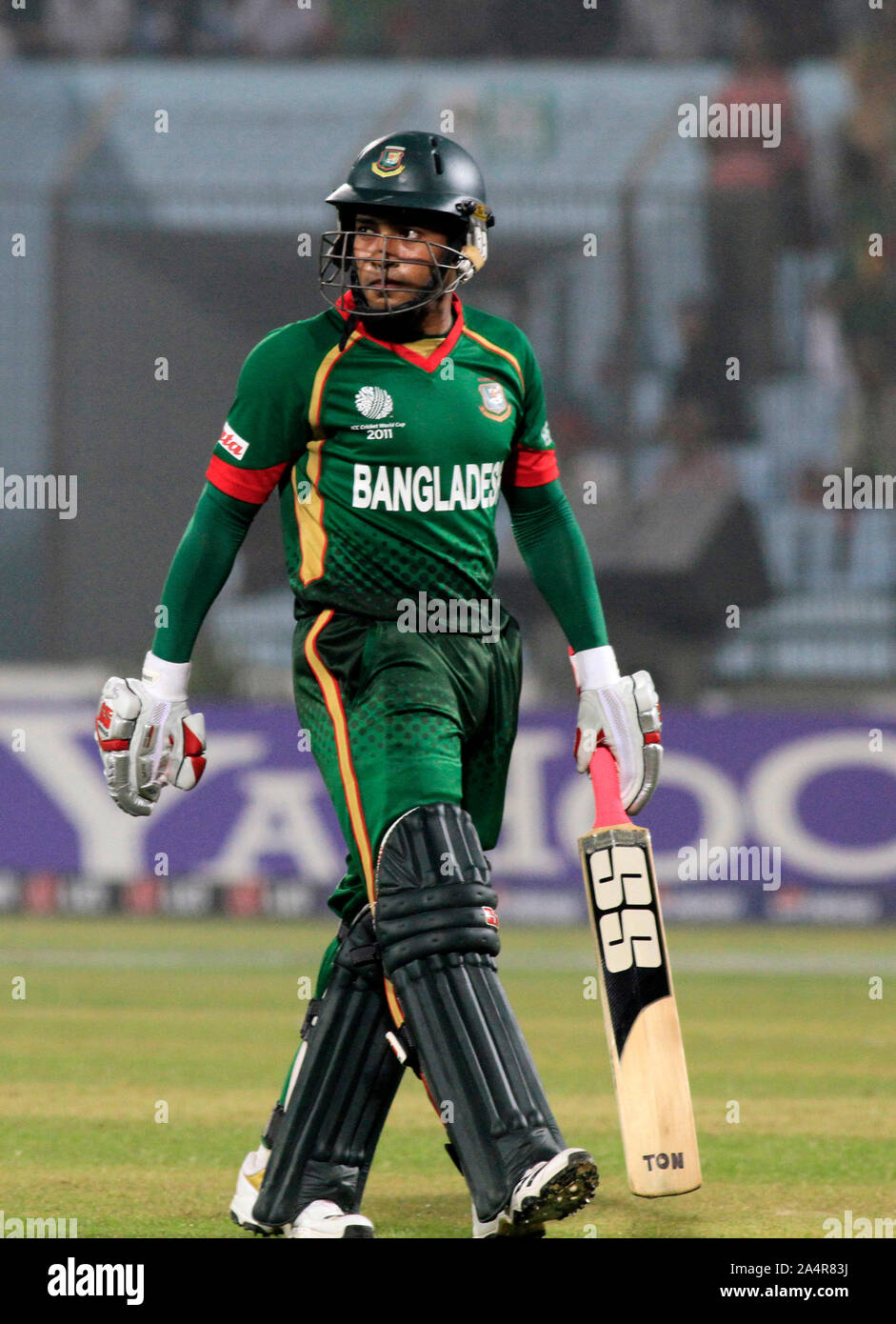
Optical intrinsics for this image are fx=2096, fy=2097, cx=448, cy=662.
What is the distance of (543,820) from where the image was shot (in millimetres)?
12578

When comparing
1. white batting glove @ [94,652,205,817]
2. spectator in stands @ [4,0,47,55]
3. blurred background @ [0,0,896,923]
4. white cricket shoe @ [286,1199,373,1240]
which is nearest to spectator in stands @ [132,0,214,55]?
blurred background @ [0,0,896,923]

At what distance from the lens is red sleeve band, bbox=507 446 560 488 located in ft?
15.2

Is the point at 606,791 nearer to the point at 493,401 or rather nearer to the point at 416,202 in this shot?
the point at 493,401

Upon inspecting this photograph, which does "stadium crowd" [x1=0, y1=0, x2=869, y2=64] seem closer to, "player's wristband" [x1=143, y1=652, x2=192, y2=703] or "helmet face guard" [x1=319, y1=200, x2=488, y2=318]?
"helmet face guard" [x1=319, y1=200, x2=488, y2=318]

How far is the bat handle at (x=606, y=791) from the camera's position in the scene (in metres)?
4.38

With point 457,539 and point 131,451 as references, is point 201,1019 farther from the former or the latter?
point 131,451

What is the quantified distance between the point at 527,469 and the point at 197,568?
776 millimetres

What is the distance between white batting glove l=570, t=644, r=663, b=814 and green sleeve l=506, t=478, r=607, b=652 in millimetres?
103

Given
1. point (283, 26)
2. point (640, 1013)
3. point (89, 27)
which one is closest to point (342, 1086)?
point (640, 1013)

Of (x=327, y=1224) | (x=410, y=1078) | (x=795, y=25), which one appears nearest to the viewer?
(x=327, y=1224)

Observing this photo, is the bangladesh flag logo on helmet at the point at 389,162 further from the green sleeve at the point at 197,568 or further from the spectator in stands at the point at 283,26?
the spectator in stands at the point at 283,26

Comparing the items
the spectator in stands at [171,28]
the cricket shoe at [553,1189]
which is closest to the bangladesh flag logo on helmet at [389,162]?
the cricket shoe at [553,1189]

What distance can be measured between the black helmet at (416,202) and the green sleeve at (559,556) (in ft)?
1.71

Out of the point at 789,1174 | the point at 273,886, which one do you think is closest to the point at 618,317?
the point at 273,886
